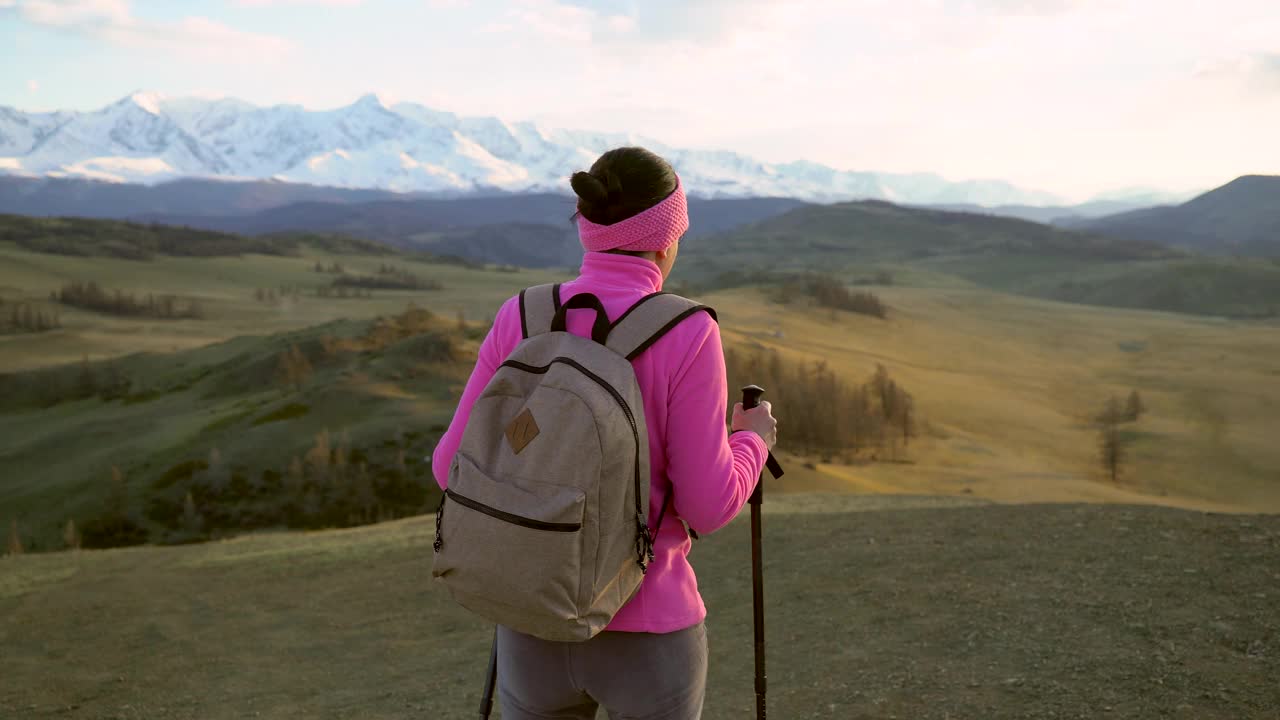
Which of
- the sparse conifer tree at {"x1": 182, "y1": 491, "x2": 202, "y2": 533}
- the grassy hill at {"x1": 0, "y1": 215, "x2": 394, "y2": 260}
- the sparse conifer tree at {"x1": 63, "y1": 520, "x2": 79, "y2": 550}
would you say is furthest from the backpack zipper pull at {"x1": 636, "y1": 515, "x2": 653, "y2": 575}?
the grassy hill at {"x1": 0, "y1": 215, "x2": 394, "y2": 260}

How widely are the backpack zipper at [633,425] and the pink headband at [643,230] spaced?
36 cm

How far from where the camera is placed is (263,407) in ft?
98.1

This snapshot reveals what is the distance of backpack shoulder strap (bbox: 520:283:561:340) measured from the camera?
2.45m

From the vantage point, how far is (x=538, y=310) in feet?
8.11

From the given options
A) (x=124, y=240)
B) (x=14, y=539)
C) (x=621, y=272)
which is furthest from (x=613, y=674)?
(x=124, y=240)

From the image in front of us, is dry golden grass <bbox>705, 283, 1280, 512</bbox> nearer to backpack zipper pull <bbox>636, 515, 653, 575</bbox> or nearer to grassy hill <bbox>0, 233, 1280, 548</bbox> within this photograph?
grassy hill <bbox>0, 233, 1280, 548</bbox>

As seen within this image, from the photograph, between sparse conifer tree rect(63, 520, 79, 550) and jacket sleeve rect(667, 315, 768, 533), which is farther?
sparse conifer tree rect(63, 520, 79, 550)

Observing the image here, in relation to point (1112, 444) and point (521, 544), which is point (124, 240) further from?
point (521, 544)

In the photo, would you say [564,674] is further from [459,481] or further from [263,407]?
[263,407]

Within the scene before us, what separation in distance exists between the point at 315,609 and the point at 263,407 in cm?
2290

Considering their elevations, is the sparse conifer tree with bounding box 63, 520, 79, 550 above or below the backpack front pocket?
below

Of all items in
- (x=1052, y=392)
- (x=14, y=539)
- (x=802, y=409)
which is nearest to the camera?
(x=14, y=539)

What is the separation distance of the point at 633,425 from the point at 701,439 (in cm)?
20

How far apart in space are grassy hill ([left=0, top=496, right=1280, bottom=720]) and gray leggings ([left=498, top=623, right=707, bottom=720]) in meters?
3.24
